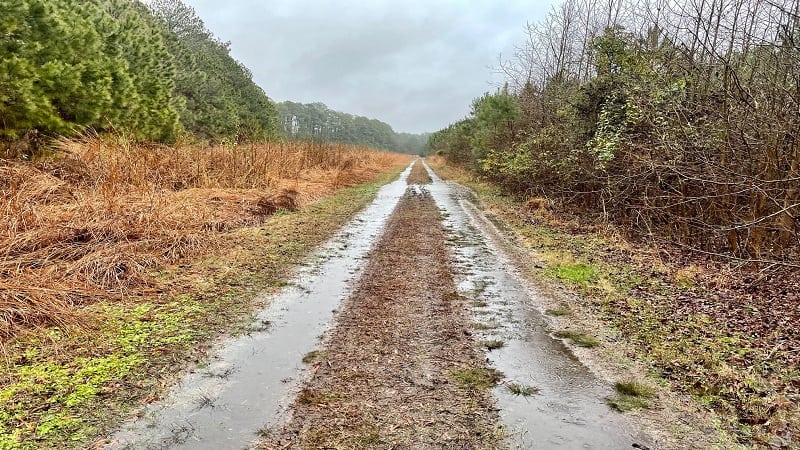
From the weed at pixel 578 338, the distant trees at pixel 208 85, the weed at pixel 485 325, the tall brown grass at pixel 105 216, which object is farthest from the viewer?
the distant trees at pixel 208 85

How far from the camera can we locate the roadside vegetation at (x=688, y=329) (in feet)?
10.1

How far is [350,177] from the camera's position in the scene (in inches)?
846

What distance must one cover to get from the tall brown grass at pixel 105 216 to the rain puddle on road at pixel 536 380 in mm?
3478

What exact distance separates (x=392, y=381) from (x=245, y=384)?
3.13 feet

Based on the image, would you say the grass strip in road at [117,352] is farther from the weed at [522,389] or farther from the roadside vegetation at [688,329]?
the roadside vegetation at [688,329]

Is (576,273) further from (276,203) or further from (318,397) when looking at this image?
(276,203)

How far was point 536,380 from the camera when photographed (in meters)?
3.37

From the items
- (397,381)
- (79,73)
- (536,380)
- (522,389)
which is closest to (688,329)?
(536,380)

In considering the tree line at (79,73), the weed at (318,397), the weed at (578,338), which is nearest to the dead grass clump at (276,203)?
the tree line at (79,73)

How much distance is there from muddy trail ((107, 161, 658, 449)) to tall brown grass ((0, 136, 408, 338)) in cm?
174

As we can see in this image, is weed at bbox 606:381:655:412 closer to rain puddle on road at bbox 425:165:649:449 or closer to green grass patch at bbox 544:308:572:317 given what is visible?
rain puddle on road at bbox 425:165:649:449

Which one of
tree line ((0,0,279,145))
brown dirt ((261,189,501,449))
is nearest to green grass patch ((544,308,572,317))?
brown dirt ((261,189,501,449))

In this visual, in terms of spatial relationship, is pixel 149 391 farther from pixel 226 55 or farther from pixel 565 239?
pixel 226 55

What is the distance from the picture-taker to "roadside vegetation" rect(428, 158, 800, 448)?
10.1ft
